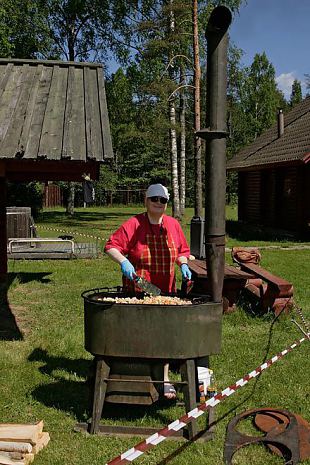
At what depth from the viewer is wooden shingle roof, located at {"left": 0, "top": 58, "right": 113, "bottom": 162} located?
5027 mm

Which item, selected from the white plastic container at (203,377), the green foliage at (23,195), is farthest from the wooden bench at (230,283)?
the green foliage at (23,195)

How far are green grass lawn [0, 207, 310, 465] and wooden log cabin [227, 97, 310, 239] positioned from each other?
9531mm

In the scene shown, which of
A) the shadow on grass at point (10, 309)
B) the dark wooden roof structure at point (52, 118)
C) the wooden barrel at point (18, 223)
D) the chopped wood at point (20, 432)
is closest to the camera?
the chopped wood at point (20, 432)

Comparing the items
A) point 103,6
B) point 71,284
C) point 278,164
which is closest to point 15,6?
point 103,6

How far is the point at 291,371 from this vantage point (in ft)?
17.7

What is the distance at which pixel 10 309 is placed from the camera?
8.38m

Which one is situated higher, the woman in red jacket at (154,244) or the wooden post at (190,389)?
the woman in red jacket at (154,244)

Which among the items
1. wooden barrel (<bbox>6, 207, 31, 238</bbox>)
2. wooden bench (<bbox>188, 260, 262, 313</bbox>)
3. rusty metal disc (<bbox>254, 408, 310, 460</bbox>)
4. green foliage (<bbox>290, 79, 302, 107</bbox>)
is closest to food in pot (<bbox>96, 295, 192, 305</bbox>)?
rusty metal disc (<bbox>254, 408, 310, 460</bbox>)

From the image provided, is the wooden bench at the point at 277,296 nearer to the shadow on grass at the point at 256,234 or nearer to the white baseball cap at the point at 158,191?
the white baseball cap at the point at 158,191

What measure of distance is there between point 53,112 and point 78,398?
9.42ft

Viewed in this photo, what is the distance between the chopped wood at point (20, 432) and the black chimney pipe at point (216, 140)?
1560 mm

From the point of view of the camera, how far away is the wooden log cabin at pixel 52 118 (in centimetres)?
498

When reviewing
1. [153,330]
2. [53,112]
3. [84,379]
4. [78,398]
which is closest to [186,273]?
[153,330]

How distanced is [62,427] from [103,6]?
2716 cm
